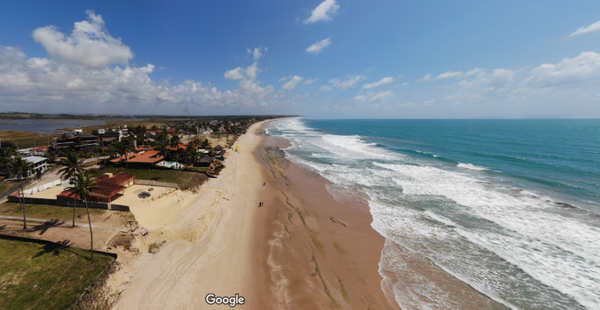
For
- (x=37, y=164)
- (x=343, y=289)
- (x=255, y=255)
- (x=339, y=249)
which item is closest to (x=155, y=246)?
(x=255, y=255)

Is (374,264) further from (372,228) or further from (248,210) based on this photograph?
(248,210)

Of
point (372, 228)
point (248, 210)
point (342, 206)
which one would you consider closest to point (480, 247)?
point (372, 228)

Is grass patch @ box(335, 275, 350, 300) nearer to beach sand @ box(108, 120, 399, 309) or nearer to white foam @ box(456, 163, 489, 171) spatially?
beach sand @ box(108, 120, 399, 309)

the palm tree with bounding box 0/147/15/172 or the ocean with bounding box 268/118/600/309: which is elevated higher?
the palm tree with bounding box 0/147/15/172

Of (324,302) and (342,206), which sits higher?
(342,206)

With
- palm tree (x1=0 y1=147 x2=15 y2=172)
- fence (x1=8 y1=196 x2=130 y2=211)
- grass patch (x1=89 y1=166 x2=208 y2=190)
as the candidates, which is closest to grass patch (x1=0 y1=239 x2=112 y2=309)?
fence (x1=8 y1=196 x2=130 y2=211)

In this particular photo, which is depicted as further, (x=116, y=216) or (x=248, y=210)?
(x=248, y=210)
